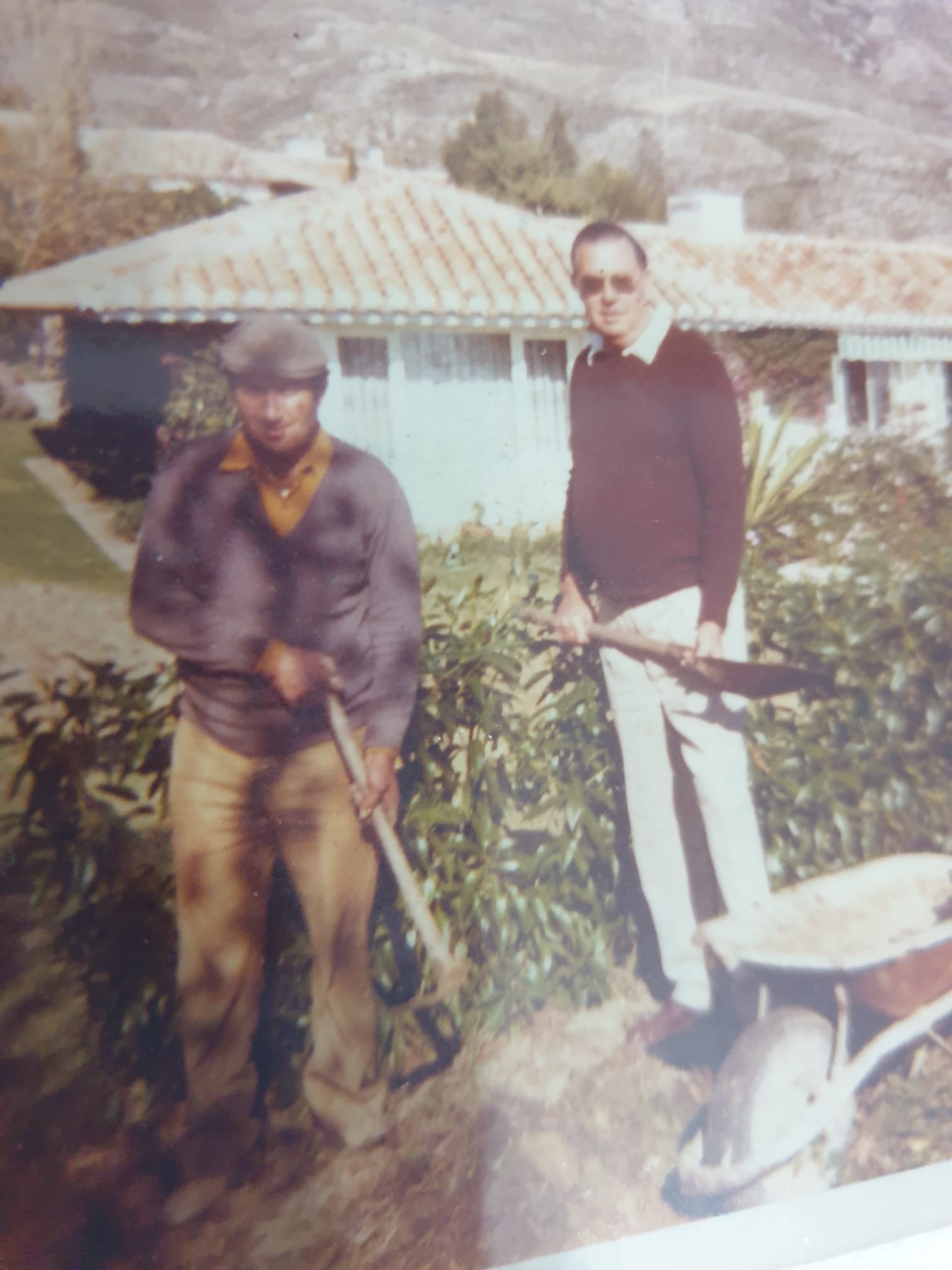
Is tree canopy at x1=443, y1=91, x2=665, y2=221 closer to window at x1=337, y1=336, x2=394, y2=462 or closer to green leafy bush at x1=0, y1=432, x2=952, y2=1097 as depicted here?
window at x1=337, y1=336, x2=394, y2=462

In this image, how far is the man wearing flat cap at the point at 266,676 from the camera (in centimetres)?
167

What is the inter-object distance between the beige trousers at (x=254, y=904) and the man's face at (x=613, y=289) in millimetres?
1043

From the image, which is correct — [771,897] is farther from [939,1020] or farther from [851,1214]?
[851,1214]

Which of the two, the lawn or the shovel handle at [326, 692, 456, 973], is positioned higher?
the lawn

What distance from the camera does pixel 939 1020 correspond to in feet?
7.07

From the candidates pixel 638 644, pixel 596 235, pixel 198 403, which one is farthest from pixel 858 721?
pixel 198 403

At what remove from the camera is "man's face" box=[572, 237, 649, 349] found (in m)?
1.89

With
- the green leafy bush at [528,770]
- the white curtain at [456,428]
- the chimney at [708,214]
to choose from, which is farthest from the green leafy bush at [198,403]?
the chimney at [708,214]

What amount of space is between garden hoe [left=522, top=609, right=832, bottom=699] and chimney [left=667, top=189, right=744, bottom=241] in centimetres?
91

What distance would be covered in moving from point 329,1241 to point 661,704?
1.25m

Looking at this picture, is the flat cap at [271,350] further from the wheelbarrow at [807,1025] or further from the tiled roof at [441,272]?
the wheelbarrow at [807,1025]

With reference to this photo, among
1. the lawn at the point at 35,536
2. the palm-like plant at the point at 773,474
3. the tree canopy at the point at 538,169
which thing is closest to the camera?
the lawn at the point at 35,536

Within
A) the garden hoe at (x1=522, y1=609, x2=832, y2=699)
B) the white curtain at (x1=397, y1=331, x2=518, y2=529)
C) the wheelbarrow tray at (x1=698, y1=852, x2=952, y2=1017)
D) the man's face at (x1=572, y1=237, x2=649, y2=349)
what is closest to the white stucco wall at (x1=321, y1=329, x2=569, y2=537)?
the white curtain at (x1=397, y1=331, x2=518, y2=529)

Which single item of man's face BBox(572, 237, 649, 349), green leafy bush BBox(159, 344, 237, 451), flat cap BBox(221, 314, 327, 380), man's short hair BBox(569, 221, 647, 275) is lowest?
green leafy bush BBox(159, 344, 237, 451)
